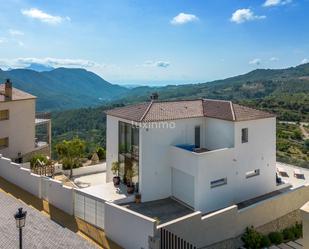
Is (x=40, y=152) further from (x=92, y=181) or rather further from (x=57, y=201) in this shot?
(x=57, y=201)

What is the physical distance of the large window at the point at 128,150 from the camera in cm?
2031

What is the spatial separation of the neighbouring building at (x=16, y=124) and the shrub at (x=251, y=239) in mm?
20062

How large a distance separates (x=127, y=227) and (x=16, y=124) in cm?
1834

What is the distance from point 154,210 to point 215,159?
15.9 feet

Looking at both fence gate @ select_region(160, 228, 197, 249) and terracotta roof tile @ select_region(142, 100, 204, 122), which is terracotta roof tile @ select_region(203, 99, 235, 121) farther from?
fence gate @ select_region(160, 228, 197, 249)

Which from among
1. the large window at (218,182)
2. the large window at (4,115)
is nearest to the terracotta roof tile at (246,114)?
the large window at (218,182)

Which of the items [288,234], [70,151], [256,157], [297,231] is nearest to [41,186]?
[70,151]

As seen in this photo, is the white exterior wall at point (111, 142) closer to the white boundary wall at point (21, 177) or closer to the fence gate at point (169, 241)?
the white boundary wall at point (21, 177)

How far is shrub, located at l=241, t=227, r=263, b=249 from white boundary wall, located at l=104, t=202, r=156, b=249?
7.60 m

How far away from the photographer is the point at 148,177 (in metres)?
19.7

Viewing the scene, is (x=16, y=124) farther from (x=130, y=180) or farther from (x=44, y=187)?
(x=130, y=180)

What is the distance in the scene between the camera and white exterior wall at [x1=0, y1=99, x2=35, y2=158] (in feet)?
86.1

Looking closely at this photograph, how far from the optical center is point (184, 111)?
2219 centimetres

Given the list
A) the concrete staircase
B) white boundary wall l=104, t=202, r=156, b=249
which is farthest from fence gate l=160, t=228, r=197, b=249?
the concrete staircase
